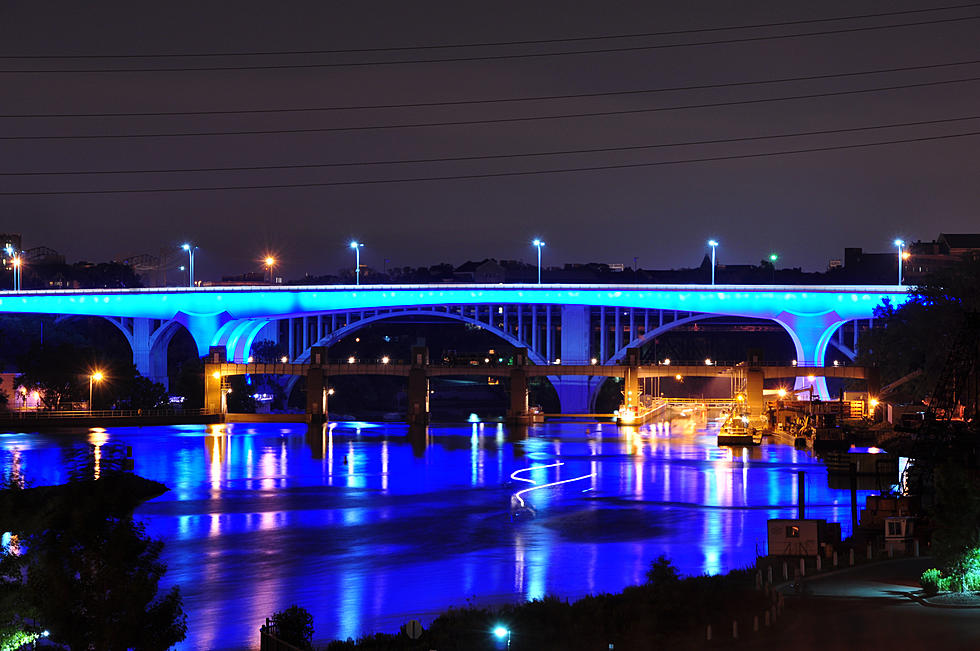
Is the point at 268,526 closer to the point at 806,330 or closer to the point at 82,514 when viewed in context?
the point at 82,514

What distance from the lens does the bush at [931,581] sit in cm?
3028

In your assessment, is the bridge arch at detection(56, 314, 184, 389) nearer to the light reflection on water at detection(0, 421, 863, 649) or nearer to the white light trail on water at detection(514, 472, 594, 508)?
the light reflection on water at detection(0, 421, 863, 649)

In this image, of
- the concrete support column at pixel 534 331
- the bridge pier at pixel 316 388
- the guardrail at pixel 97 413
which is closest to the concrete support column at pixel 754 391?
the concrete support column at pixel 534 331

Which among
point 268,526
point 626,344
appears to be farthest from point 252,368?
point 268,526

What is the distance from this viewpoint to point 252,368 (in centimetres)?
10988

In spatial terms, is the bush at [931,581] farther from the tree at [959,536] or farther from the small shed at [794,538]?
the small shed at [794,538]

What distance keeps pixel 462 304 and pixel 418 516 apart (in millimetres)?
70499

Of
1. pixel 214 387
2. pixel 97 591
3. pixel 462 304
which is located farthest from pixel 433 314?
pixel 97 591

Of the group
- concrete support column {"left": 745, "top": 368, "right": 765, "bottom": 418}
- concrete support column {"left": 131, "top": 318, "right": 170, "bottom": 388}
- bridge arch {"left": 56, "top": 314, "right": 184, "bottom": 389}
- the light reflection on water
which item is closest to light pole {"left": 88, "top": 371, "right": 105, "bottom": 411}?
the light reflection on water

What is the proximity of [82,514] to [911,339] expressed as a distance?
73.7m

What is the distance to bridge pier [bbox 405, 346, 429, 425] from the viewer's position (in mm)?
109125

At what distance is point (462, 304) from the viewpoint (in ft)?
403

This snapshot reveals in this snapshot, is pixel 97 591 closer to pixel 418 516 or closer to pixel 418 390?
pixel 418 516

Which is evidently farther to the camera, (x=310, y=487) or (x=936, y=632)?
(x=310, y=487)
